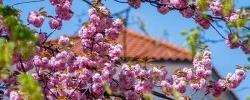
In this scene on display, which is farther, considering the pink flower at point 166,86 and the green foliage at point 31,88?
the pink flower at point 166,86

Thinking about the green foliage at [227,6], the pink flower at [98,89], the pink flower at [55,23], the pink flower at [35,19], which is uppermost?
the green foliage at [227,6]

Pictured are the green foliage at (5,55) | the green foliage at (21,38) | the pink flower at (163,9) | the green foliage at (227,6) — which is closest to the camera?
the green foliage at (5,55)

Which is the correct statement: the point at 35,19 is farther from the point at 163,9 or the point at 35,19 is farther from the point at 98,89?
the point at 163,9

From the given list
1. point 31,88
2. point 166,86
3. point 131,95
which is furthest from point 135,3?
point 31,88

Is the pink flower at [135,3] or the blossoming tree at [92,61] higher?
the pink flower at [135,3]

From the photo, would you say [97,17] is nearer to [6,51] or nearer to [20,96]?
[20,96]

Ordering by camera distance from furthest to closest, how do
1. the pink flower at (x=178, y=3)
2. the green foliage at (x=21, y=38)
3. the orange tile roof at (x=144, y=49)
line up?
the orange tile roof at (x=144, y=49) → the pink flower at (x=178, y=3) → the green foliage at (x=21, y=38)

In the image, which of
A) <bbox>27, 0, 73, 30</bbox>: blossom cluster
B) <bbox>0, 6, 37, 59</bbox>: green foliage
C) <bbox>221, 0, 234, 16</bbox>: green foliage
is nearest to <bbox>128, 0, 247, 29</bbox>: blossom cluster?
<bbox>27, 0, 73, 30</bbox>: blossom cluster

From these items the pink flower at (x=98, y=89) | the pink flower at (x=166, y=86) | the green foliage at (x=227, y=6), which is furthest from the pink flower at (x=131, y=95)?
the green foliage at (x=227, y=6)

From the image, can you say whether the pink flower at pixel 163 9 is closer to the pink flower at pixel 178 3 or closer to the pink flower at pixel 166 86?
the pink flower at pixel 178 3

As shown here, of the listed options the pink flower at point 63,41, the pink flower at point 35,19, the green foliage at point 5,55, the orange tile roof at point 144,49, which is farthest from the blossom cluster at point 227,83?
the orange tile roof at point 144,49

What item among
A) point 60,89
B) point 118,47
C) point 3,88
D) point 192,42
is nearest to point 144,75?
point 118,47

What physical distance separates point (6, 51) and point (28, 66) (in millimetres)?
4748

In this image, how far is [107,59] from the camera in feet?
30.6
